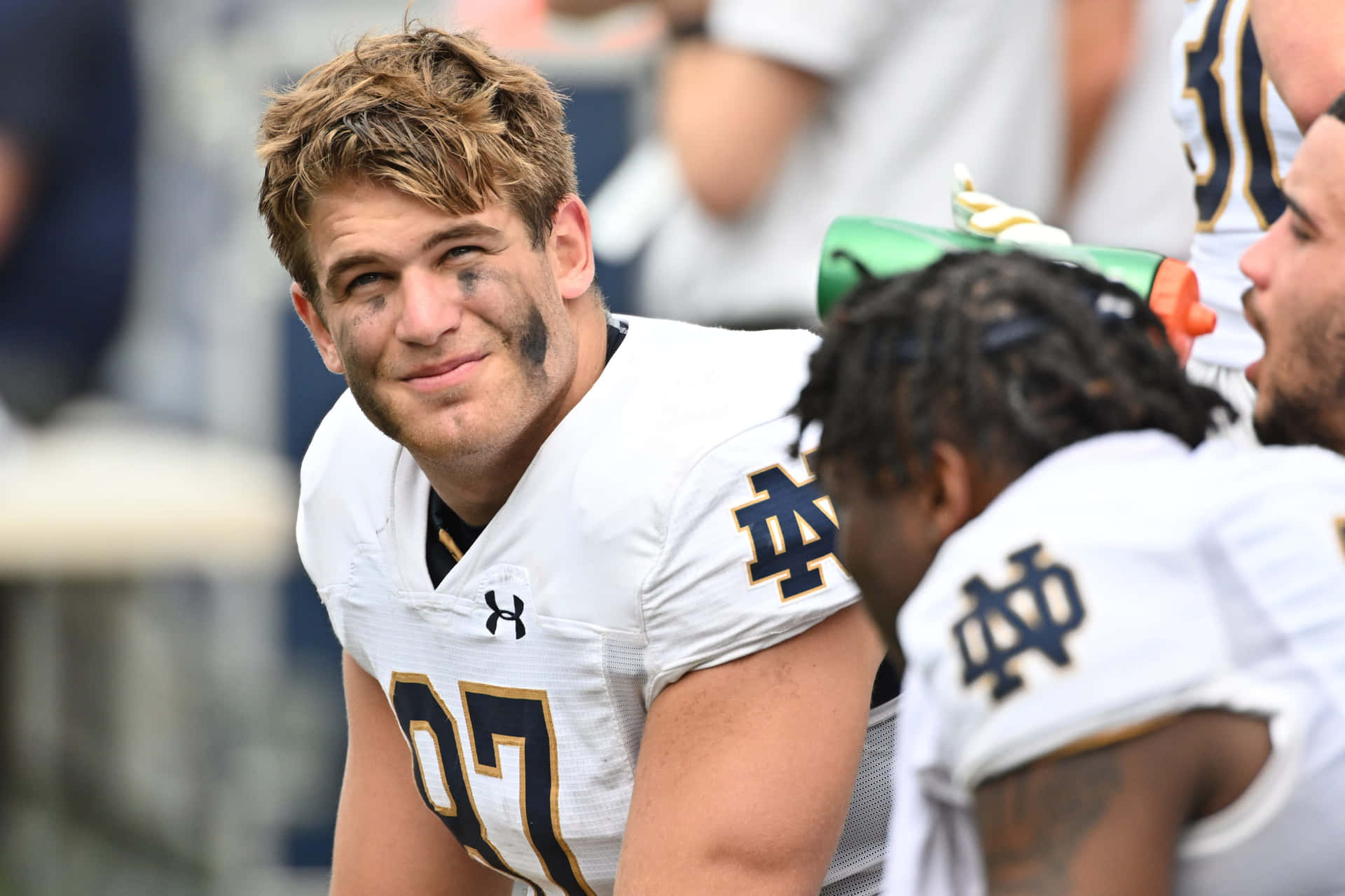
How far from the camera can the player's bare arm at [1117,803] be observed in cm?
105

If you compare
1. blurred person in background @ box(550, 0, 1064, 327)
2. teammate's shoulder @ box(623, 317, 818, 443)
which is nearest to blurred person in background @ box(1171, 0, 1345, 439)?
teammate's shoulder @ box(623, 317, 818, 443)

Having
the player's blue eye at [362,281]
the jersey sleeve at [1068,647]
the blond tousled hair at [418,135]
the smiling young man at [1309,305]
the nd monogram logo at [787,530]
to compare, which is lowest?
the jersey sleeve at [1068,647]

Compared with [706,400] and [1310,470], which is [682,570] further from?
[1310,470]

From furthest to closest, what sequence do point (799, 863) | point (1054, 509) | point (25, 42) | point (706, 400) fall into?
1. point (25, 42)
2. point (706, 400)
3. point (799, 863)
4. point (1054, 509)

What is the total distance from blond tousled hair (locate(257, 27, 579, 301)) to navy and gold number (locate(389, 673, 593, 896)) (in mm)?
498

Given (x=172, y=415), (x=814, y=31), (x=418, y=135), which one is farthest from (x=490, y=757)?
(x=172, y=415)

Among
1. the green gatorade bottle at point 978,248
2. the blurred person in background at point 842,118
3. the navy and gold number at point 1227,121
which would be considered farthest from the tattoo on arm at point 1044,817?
the blurred person in background at point 842,118

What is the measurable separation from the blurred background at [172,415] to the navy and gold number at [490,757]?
1.53 m

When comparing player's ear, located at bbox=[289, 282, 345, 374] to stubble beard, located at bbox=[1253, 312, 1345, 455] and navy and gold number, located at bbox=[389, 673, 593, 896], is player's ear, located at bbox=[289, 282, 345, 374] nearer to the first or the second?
navy and gold number, located at bbox=[389, 673, 593, 896]

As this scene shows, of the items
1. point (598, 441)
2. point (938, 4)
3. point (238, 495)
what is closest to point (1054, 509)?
point (598, 441)

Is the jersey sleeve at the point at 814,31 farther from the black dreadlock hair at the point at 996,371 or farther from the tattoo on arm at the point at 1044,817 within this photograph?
A: the tattoo on arm at the point at 1044,817

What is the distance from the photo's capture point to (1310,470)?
1.19 metres

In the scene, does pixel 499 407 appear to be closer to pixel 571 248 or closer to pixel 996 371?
pixel 571 248

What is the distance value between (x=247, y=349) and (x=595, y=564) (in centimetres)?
257
